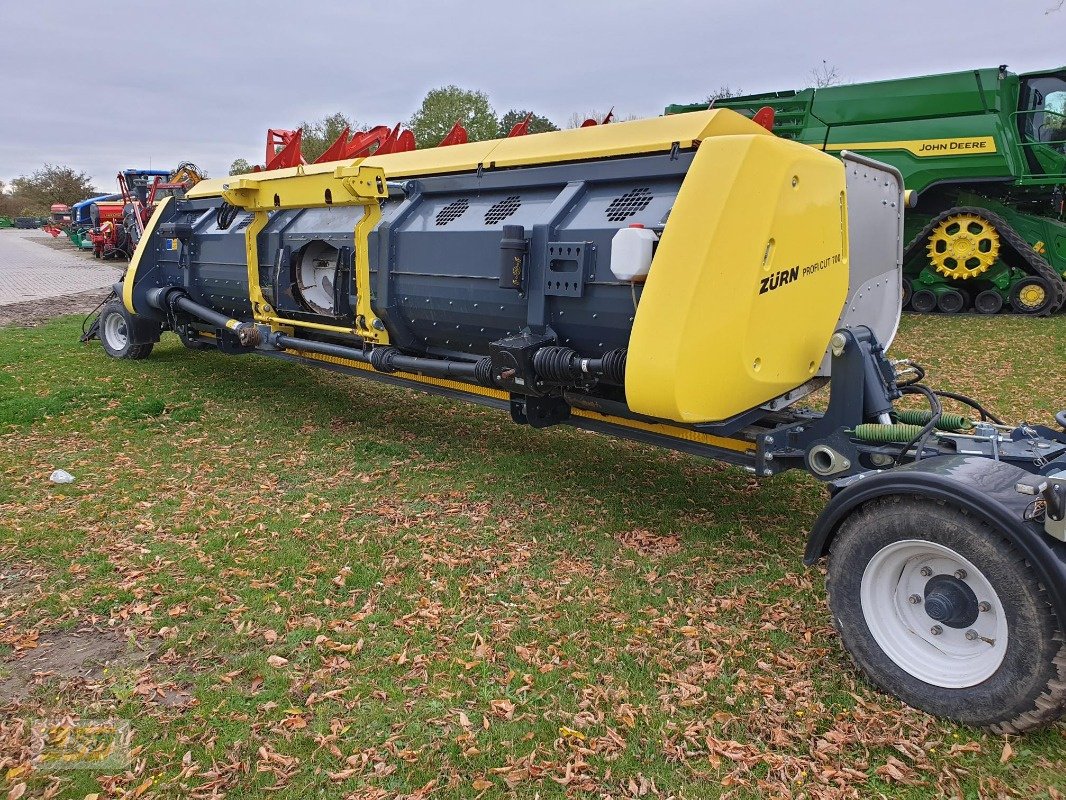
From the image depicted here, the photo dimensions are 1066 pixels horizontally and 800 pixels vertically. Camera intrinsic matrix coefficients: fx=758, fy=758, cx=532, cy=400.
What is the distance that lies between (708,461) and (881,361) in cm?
198

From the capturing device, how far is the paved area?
17016 mm

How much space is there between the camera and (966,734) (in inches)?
105

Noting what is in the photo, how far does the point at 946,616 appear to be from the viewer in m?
2.76

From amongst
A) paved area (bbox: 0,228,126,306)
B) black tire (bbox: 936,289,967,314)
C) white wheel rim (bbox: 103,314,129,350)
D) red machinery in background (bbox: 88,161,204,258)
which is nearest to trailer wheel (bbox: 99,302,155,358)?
white wheel rim (bbox: 103,314,129,350)

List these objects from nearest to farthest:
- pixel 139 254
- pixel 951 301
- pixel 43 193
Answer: pixel 139 254, pixel 951 301, pixel 43 193

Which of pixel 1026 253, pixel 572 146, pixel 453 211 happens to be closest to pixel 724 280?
pixel 572 146

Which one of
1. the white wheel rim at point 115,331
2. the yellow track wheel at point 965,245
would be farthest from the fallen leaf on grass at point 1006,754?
the yellow track wheel at point 965,245

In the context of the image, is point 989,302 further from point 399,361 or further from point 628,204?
point 399,361

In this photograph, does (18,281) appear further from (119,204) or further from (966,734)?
(966,734)

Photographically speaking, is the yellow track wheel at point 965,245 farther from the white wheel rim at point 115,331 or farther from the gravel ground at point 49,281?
the gravel ground at point 49,281

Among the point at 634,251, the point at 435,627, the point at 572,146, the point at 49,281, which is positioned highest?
the point at 572,146

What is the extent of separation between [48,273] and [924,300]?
2274 centimetres

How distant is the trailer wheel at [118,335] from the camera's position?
8773 mm

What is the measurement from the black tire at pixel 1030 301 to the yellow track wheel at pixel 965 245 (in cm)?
54
